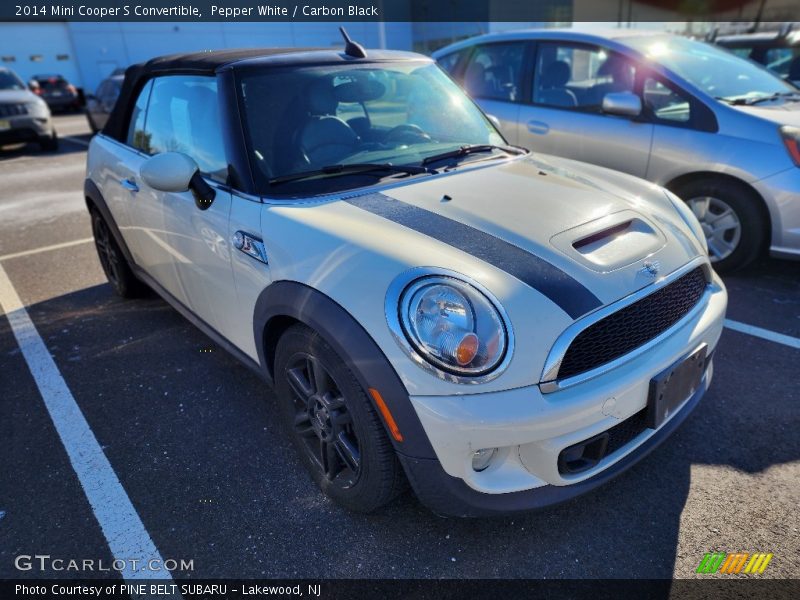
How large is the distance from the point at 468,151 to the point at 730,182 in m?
2.24

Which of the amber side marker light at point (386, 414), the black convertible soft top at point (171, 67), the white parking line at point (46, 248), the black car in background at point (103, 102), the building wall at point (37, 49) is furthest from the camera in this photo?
the building wall at point (37, 49)

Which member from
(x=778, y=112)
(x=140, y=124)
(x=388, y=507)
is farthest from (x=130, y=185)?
(x=778, y=112)

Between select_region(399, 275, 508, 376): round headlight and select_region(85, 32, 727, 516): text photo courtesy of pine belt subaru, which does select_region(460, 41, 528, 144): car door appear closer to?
select_region(85, 32, 727, 516): text photo courtesy of pine belt subaru

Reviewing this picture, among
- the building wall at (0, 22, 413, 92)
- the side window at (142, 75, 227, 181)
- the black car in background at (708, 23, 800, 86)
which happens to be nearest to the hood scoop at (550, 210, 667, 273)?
the side window at (142, 75, 227, 181)

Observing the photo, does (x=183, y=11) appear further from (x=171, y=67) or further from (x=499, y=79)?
(x=171, y=67)

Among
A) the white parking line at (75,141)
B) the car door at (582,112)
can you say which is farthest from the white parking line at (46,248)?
the white parking line at (75,141)

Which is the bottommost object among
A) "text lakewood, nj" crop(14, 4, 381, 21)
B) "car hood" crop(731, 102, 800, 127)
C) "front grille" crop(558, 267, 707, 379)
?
"front grille" crop(558, 267, 707, 379)

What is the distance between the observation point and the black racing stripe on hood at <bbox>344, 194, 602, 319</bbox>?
5.82 feet

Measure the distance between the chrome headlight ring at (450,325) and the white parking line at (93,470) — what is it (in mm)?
1200

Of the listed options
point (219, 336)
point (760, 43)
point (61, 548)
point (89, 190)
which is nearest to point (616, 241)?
point (219, 336)

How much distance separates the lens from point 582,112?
4.49 m

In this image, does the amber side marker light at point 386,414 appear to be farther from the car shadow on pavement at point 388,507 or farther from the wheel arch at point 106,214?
the wheel arch at point 106,214

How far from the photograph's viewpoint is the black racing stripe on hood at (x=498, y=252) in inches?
69.8

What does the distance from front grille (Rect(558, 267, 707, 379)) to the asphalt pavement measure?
26.7 inches
